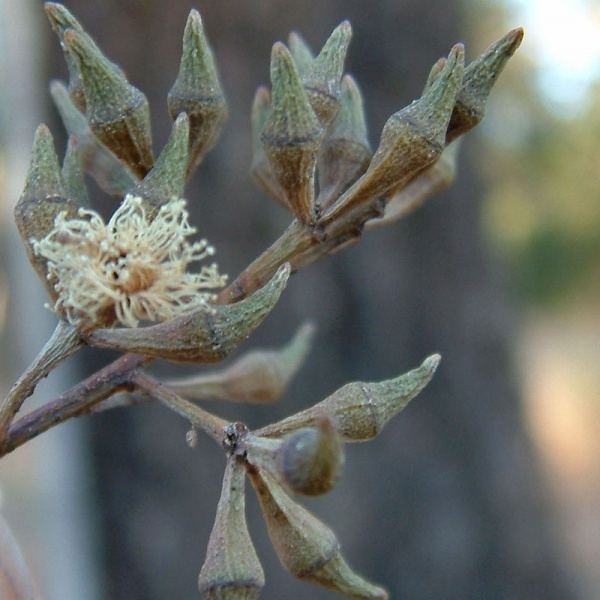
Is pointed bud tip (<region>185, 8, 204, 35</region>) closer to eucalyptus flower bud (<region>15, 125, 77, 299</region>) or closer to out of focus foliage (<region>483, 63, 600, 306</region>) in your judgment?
eucalyptus flower bud (<region>15, 125, 77, 299</region>)

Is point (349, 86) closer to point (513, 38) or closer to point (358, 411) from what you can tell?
point (513, 38)

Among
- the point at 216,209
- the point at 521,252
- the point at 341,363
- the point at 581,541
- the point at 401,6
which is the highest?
the point at 521,252

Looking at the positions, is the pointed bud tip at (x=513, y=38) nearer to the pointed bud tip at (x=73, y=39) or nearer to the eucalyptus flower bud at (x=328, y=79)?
the eucalyptus flower bud at (x=328, y=79)

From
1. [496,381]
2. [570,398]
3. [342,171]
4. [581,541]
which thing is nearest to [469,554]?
[496,381]

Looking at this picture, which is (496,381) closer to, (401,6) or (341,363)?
(341,363)

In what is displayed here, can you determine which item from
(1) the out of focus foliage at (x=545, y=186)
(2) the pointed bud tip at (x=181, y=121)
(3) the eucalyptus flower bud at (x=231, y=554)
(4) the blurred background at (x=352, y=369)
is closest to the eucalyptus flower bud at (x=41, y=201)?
(2) the pointed bud tip at (x=181, y=121)

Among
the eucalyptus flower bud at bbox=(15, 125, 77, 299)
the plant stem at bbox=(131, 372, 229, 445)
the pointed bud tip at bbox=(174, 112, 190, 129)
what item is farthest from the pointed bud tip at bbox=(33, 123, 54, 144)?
the plant stem at bbox=(131, 372, 229, 445)
